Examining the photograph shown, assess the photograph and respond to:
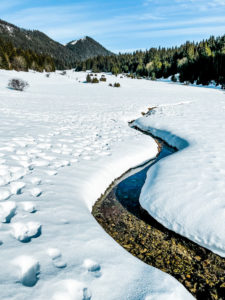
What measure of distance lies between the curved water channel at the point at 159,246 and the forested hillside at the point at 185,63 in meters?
49.7

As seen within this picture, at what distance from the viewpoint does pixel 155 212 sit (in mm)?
4355

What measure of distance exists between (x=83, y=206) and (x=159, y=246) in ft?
5.33

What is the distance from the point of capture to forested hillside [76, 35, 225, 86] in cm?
5019

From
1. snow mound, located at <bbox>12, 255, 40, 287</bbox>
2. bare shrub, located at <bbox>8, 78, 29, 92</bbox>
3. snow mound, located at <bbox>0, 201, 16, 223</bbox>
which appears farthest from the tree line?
snow mound, located at <bbox>12, 255, 40, 287</bbox>

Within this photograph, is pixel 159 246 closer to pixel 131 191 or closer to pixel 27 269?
pixel 131 191

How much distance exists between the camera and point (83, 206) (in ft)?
13.8

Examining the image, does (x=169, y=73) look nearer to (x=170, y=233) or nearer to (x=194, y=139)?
(x=194, y=139)

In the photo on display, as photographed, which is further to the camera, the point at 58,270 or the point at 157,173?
the point at 157,173

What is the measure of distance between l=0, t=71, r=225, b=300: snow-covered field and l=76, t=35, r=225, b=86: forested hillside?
4741 cm

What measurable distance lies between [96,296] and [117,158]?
15.8ft

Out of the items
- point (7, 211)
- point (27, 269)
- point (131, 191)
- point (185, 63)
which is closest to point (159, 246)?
point (131, 191)

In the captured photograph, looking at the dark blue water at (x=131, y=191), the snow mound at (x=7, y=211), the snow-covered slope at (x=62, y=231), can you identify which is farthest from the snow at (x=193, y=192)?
the snow mound at (x=7, y=211)

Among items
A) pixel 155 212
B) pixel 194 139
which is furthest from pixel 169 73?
pixel 155 212

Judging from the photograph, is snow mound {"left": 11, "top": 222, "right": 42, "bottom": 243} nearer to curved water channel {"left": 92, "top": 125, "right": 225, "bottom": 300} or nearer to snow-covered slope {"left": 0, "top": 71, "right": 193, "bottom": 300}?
snow-covered slope {"left": 0, "top": 71, "right": 193, "bottom": 300}
